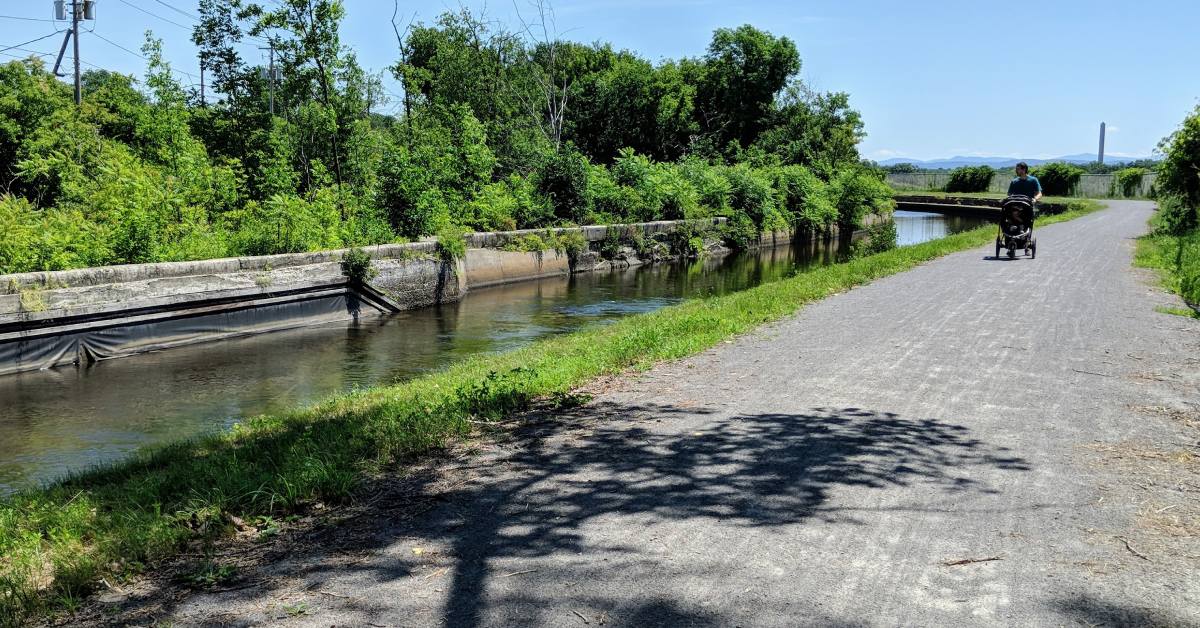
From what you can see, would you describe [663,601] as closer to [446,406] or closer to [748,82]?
[446,406]

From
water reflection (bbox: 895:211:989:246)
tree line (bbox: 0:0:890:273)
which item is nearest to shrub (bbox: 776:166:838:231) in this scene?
tree line (bbox: 0:0:890:273)

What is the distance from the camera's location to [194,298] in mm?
14609

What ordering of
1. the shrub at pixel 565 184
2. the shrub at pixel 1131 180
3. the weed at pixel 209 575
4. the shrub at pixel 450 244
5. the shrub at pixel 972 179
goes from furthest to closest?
the shrub at pixel 972 179 → the shrub at pixel 1131 180 → the shrub at pixel 565 184 → the shrub at pixel 450 244 → the weed at pixel 209 575

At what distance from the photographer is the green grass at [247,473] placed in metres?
4.21

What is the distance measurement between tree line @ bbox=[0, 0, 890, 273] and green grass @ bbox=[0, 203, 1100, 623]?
8107 millimetres

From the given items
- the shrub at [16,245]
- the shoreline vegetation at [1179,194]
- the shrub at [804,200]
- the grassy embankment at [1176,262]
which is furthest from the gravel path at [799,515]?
the shrub at [804,200]

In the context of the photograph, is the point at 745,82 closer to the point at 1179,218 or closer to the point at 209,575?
the point at 1179,218

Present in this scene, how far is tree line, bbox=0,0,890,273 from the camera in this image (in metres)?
16.0

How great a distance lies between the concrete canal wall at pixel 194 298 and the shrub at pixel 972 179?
66348 mm

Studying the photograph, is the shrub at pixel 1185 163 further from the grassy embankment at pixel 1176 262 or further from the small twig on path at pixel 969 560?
the small twig on path at pixel 969 560

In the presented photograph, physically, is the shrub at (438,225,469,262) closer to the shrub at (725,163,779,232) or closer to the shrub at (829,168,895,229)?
the shrub at (725,163,779,232)

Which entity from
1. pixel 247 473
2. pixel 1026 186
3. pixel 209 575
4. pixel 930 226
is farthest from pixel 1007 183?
pixel 209 575

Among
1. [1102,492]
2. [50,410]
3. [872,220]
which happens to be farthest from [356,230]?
[872,220]

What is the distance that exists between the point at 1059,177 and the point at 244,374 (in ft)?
232
